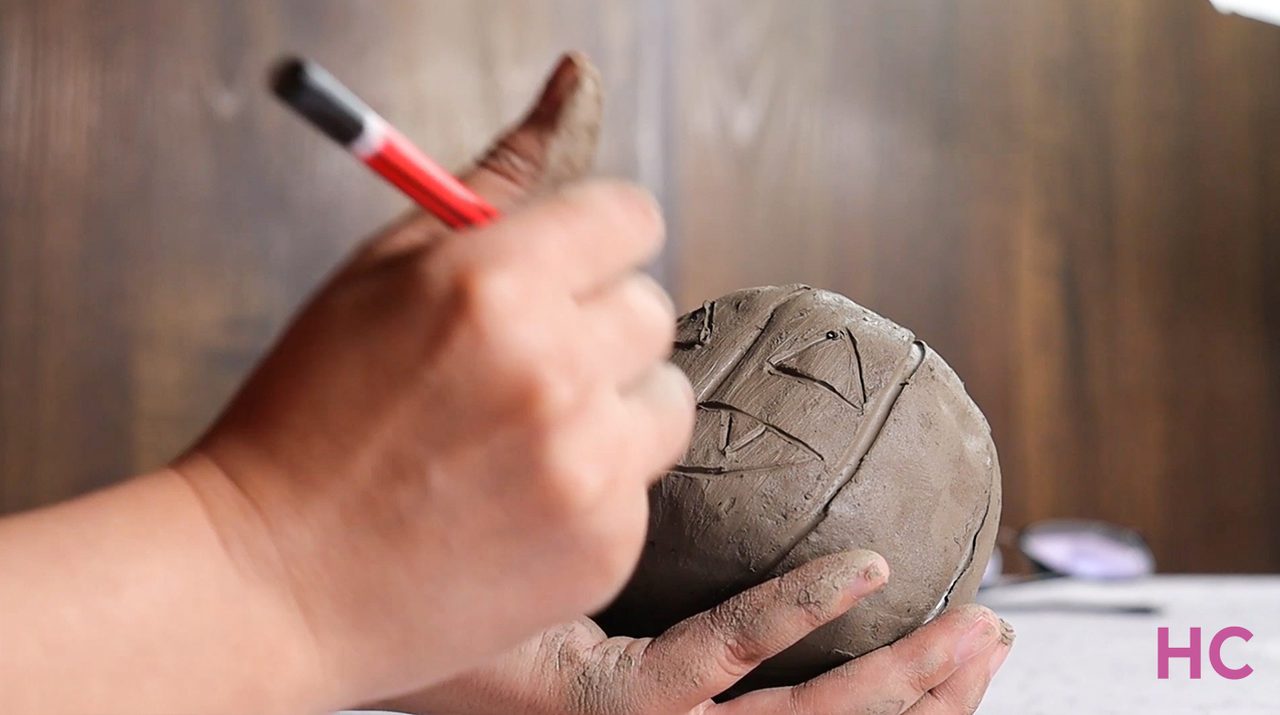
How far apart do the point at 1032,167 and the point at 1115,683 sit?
6.90 feet

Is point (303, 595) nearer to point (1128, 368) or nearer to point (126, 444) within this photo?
point (126, 444)

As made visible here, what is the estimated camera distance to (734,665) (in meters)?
0.76

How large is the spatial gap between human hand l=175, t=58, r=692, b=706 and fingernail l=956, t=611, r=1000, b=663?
346 mm

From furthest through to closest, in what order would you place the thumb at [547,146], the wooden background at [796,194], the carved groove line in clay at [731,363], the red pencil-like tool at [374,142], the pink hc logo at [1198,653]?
the wooden background at [796,194] < the pink hc logo at [1198,653] < the carved groove line in clay at [731,363] < the thumb at [547,146] < the red pencil-like tool at [374,142]

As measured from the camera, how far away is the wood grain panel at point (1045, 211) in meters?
2.68

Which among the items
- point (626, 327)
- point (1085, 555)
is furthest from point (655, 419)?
point (1085, 555)

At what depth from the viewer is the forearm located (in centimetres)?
46

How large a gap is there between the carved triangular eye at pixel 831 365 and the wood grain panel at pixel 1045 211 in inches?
66.7

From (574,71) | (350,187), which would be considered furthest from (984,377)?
(574,71)

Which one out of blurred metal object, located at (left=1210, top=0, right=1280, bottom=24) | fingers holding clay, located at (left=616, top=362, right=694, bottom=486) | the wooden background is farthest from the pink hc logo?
the wooden background

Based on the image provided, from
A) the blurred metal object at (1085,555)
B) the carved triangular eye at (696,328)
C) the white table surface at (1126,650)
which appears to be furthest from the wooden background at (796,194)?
the carved triangular eye at (696,328)

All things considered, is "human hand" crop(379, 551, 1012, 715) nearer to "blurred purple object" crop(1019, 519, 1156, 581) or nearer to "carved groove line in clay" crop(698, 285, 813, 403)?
"carved groove line in clay" crop(698, 285, 813, 403)

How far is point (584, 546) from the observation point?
1.63 feet

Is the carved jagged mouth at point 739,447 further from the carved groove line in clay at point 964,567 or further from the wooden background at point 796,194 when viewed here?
the wooden background at point 796,194
